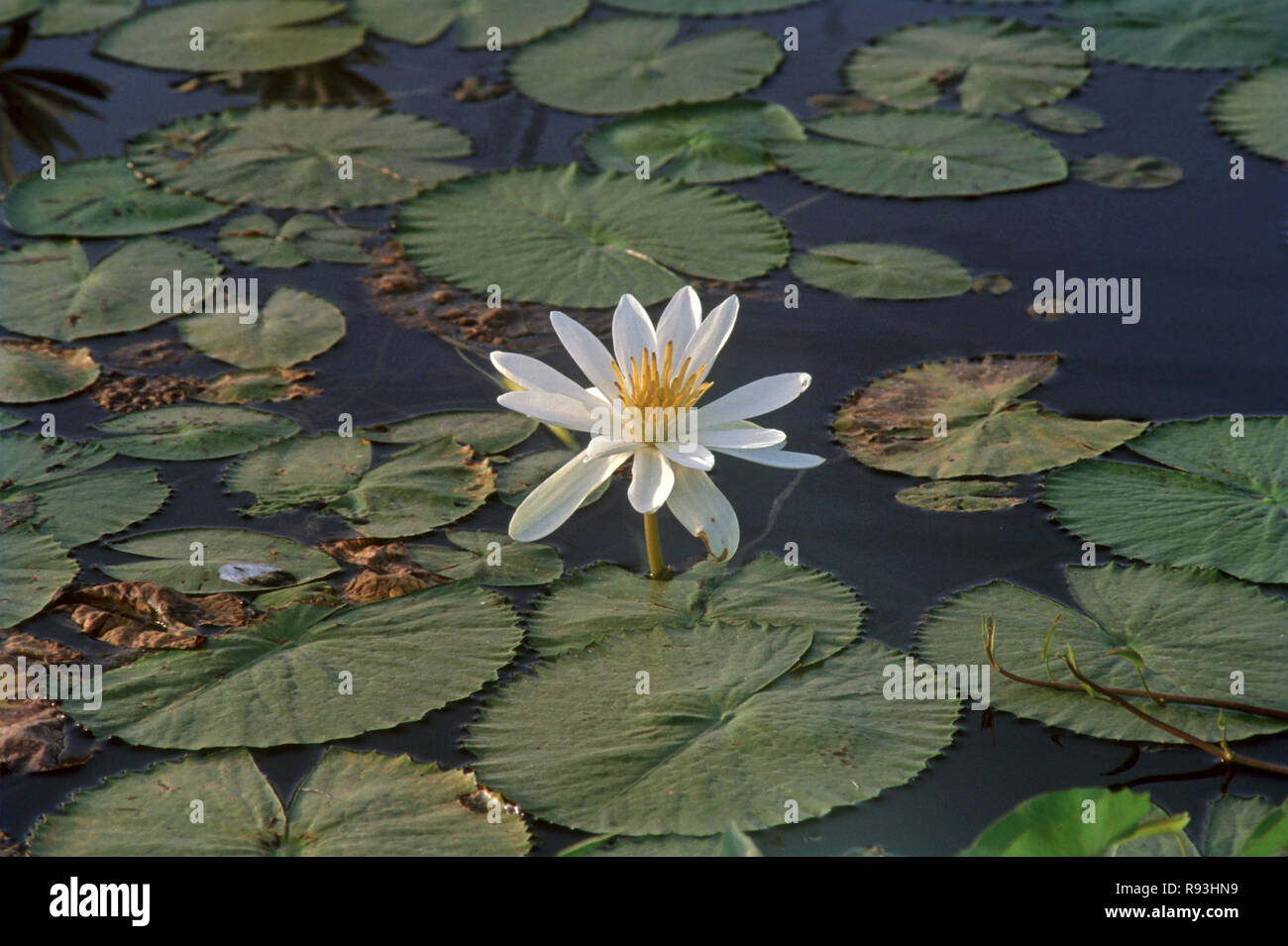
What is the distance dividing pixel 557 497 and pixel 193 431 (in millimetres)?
1055

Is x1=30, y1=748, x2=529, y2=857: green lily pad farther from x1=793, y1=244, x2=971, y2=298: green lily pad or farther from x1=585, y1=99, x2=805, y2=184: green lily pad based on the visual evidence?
x1=585, y1=99, x2=805, y2=184: green lily pad

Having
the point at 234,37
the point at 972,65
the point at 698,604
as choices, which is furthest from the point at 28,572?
the point at 972,65

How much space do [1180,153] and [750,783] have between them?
2.90m

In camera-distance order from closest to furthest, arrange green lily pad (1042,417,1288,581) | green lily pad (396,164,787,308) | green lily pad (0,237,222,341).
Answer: green lily pad (1042,417,1288,581) < green lily pad (0,237,222,341) < green lily pad (396,164,787,308)

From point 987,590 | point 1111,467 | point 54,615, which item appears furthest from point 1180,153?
point 54,615

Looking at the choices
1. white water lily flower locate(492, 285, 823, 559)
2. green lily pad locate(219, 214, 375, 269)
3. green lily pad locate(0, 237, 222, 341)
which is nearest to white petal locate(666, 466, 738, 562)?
white water lily flower locate(492, 285, 823, 559)

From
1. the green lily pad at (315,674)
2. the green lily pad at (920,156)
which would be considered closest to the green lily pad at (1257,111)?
the green lily pad at (920,156)

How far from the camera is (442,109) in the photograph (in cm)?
444

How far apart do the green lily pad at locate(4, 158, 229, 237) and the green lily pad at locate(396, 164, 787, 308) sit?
0.70m

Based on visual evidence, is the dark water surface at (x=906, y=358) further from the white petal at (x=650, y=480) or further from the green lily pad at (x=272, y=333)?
the white petal at (x=650, y=480)

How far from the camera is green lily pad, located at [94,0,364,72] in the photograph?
4781 millimetres

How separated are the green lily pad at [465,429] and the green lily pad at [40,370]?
80 centimetres

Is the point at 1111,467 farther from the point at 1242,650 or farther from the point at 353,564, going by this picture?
the point at 353,564
